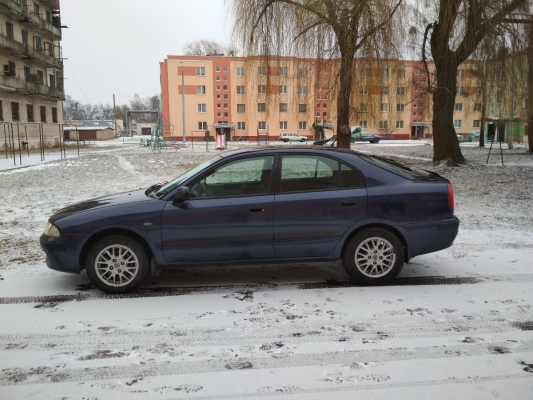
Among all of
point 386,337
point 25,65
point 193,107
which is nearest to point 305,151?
point 386,337

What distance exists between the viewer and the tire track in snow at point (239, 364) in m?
3.20

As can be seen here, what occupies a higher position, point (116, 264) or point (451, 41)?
point (451, 41)

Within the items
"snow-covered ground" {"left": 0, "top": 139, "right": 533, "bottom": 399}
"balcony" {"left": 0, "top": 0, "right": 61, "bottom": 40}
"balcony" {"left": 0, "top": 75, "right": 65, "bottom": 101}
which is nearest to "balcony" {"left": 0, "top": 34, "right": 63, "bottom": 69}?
"balcony" {"left": 0, "top": 0, "right": 61, "bottom": 40}

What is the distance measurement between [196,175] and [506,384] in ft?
11.4

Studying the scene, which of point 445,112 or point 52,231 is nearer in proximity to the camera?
point 52,231

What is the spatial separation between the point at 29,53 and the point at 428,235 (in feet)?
153

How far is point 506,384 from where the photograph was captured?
3047mm

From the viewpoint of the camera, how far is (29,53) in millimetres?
42031

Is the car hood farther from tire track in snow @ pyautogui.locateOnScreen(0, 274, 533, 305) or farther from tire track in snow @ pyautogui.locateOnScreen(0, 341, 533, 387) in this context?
tire track in snow @ pyautogui.locateOnScreen(0, 341, 533, 387)

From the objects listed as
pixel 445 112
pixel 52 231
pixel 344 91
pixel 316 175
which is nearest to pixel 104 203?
pixel 52 231

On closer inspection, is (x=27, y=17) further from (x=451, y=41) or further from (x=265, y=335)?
(x=265, y=335)

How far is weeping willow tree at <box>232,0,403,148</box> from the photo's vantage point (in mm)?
13688

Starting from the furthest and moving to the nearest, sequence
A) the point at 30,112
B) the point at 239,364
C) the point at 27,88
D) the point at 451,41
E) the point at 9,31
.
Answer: the point at 30,112 → the point at 27,88 → the point at 9,31 → the point at 451,41 → the point at 239,364

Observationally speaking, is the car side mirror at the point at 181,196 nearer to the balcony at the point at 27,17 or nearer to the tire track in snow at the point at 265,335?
the tire track in snow at the point at 265,335
